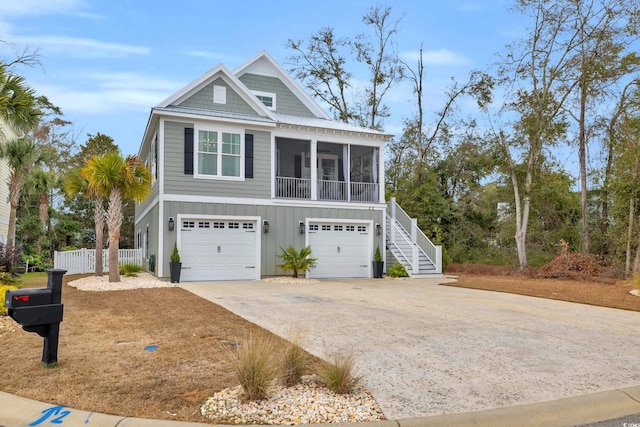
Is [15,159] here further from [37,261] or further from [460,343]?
[460,343]

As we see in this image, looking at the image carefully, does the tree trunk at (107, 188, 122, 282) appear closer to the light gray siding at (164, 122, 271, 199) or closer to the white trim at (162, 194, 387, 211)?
the white trim at (162, 194, 387, 211)

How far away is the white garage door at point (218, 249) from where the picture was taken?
50.5 feet

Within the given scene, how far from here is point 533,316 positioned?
28.2ft

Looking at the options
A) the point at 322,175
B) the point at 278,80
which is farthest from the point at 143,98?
the point at 322,175

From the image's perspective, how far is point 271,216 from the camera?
16.6 m

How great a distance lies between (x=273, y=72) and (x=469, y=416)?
18.1 metres

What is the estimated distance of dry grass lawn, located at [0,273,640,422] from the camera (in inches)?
158

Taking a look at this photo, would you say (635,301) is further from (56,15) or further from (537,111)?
(56,15)

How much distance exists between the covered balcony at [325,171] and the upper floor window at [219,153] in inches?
69.0

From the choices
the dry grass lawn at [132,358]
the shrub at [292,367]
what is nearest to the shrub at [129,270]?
the dry grass lawn at [132,358]

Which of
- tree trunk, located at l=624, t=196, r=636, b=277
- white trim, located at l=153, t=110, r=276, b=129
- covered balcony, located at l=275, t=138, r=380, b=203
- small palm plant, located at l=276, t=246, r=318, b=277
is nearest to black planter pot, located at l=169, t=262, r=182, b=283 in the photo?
small palm plant, located at l=276, t=246, r=318, b=277

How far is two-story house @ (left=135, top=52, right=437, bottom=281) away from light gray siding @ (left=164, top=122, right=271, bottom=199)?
3 cm

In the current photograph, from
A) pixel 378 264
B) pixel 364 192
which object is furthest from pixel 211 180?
pixel 378 264

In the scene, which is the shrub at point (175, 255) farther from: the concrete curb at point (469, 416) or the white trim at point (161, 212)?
the concrete curb at point (469, 416)
